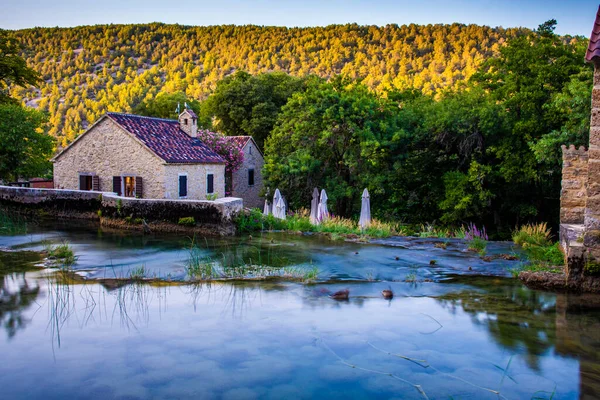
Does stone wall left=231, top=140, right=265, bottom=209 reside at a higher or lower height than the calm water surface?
higher

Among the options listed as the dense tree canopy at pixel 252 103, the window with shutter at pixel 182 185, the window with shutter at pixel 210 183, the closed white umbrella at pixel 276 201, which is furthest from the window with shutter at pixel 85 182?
the dense tree canopy at pixel 252 103

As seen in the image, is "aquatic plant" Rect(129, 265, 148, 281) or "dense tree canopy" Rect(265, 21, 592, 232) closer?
"aquatic plant" Rect(129, 265, 148, 281)

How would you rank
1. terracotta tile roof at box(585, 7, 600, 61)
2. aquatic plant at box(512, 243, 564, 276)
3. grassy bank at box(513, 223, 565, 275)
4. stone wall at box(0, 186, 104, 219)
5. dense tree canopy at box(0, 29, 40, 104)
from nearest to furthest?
1. terracotta tile roof at box(585, 7, 600, 61)
2. aquatic plant at box(512, 243, 564, 276)
3. grassy bank at box(513, 223, 565, 275)
4. stone wall at box(0, 186, 104, 219)
5. dense tree canopy at box(0, 29, 40, 104)

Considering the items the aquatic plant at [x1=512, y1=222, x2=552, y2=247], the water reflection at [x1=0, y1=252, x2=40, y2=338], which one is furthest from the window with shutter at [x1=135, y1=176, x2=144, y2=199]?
the aquatic plant at [x1=512, y1=222, x2=552, y2=247]

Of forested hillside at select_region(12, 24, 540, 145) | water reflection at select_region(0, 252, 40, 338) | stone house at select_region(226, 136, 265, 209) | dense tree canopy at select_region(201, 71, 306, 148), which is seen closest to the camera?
water reflection at select_region(0, 252, 40, 338)

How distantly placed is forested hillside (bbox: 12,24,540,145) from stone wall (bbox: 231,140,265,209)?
15527 millimetres

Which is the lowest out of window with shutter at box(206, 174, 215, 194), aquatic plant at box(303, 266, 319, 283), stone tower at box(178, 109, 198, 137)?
aquatic plant at box(303, 266, 319, 283)

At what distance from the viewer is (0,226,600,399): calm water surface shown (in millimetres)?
7305

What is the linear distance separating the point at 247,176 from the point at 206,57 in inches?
2252

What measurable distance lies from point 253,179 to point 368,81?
67.7 feet

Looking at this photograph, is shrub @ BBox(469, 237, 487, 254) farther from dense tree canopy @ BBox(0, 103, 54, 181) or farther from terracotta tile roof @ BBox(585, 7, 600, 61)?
dense tree canopy @ BBox(0, 103, 54, 181)

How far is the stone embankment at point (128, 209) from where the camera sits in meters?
19.6

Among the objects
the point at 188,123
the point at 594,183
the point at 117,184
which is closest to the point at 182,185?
the point at 117,184

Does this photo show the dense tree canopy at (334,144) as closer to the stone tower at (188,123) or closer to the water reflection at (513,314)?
the stone tower at (188,123)
